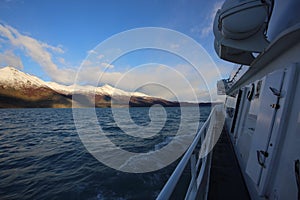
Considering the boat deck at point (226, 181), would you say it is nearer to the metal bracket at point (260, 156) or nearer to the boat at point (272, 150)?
the boat at point (272, 150)

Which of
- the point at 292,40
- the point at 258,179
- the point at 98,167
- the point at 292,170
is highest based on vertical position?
the point at 292,40

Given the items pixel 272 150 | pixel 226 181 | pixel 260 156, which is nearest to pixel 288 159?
pixel 272 150

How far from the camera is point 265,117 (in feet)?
6.48

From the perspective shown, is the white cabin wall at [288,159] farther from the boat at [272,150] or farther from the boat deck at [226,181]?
the boat deck at [226,181]

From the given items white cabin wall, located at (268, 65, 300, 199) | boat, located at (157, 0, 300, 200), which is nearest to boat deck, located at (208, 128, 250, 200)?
boat, located at (157, 0, 300, 200)

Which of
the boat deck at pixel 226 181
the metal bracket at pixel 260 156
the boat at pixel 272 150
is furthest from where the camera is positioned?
the boat deck at pixel 226 181


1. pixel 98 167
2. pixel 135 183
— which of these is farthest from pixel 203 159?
pixel 98 167

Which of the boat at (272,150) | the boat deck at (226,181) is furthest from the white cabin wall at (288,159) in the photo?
the boat deck at (226,181)

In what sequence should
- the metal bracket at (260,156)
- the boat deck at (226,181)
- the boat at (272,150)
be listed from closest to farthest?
the boat at (272,150) → the metal bracket at (260,156) → the boat deck at (226,181)

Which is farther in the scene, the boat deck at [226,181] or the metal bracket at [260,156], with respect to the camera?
the boat deck at [226,181]

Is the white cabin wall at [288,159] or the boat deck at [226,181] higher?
the white cabin wall at [288,159]

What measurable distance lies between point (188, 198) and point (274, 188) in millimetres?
1024

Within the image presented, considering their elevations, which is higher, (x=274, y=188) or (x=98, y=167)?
(x=274, y=188)

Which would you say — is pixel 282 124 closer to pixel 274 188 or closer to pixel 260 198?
pixel 274 188
